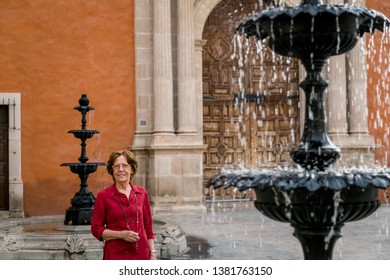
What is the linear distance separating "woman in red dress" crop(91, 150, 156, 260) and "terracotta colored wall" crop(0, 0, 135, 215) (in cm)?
845

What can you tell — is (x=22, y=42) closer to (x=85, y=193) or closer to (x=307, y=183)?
(x=85, y=193)

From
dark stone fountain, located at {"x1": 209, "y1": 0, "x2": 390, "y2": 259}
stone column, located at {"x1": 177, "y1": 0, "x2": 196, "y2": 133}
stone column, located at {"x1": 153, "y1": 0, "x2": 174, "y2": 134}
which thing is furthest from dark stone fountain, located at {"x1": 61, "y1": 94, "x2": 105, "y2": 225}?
stone column, located at {"x1": 177, "y1": 0, "x2": 196, "y2": 133}

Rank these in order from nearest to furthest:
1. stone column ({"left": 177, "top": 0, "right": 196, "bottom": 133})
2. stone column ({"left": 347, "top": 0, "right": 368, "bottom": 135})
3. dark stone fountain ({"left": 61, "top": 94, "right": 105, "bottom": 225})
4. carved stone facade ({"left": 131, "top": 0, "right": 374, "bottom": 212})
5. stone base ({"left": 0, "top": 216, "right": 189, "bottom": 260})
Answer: stone base ({"left": 0, "top": 216, "right": 189, "bottom": 260}) → dark stone fountain ({"left": 61, "top": 94, "right": 105, "bottom": 225}) → carved stone facade ({"left": 131, "top": 0, "right": 374, "bottom": 212}) → stone column ({"left": 177, "top": 0, "right": 196, "bottom": 133}) → stone column ({"left": 347, "top": 0, "right": 368, "bottom": 135})

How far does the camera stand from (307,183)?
3.63m

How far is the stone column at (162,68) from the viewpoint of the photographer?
11.6 meters

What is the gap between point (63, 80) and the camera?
1166 cm

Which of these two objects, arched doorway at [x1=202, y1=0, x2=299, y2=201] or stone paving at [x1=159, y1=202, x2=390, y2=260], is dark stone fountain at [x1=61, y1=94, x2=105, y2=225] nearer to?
stone paving at [x1=159, y1=202, x2=390, y2=260]

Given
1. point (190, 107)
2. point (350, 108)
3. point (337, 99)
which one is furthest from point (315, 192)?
point (350, 108)

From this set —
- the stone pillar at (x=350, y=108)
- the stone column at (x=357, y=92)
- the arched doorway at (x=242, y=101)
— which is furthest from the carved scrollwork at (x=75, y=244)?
the stone column at (x=357, y=92)

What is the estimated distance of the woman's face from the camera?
3355 mm

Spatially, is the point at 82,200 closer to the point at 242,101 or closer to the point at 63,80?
the point at 63,80

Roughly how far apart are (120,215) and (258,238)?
4.84 m

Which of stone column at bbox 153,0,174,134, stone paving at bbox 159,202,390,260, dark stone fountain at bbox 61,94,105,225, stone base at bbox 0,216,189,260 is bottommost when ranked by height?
stone paving at bbox 159,202,390,260

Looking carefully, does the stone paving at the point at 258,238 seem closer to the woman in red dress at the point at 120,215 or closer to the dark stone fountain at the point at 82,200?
the dark stone fountain at the point at 82,200
